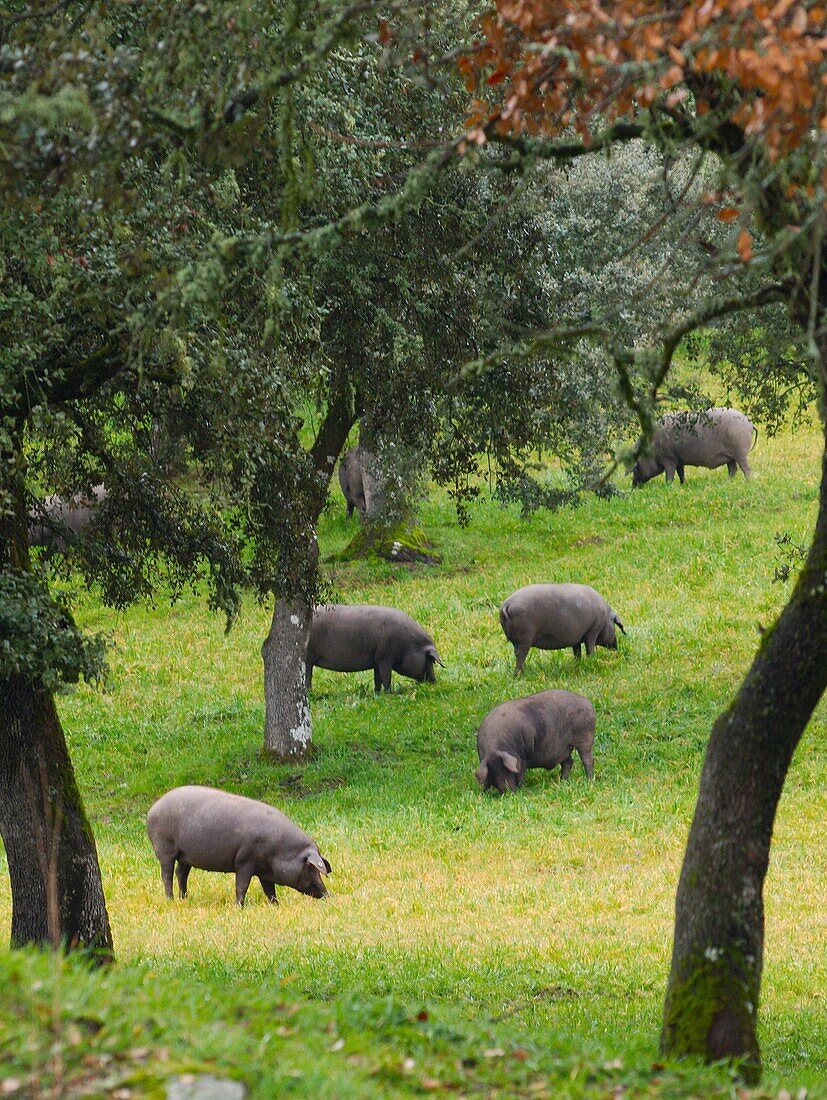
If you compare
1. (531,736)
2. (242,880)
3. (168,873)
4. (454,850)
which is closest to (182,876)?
(168,873)

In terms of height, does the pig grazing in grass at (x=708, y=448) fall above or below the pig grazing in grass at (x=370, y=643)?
above

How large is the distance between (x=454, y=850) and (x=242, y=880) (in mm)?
2523

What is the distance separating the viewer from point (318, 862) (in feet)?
45.3

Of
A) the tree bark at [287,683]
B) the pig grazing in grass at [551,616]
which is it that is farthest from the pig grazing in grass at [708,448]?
the tree bark at [287,683]

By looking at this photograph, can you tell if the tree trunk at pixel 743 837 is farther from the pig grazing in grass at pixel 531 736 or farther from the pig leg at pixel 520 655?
the pig leg at pixel 520 655

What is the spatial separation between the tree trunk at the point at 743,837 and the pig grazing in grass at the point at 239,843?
6.81 metres

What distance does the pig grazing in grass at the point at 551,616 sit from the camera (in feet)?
69.4

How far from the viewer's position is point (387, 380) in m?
15.3

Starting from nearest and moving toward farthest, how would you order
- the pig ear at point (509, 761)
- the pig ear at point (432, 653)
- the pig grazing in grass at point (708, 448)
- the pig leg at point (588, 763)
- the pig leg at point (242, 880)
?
the pig leg at point (242, 880)
the pig ear at point (509, 761)
the pig leg at point (588, 763)
the pig ear at point (432, 653)
the pig grazing in grass at point (708, 448)

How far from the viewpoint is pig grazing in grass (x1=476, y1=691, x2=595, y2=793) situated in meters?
17.4

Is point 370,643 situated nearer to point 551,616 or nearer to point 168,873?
point 551,616

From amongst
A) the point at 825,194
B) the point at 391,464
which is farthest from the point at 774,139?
the point at 391,464

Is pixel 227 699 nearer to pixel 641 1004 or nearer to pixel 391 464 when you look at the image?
pixel 391 464

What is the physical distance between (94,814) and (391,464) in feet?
21.0
